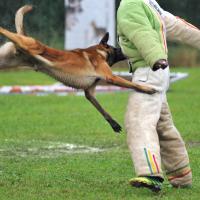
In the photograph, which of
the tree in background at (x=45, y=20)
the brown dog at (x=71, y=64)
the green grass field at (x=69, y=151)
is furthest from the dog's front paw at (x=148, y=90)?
the tree in background at (x=45, y=20)

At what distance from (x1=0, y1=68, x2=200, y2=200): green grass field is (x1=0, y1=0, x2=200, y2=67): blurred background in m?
2.14

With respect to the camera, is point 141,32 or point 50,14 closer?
point 141,32

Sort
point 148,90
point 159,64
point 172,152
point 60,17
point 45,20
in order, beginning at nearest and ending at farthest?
point 159,64 → point 148,90 → point 172,152 → point 45,20 → point 60,17

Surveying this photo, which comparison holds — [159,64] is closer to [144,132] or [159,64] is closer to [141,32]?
[141,32]

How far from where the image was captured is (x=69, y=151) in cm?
1132

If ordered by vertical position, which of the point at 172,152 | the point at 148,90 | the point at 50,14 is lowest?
the point at 50,14

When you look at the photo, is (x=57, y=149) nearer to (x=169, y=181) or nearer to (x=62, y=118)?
(x=169, y=181)

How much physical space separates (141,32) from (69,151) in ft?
12.9

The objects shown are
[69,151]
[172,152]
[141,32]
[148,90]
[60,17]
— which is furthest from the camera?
[60,17]

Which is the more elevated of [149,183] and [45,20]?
[149,183]

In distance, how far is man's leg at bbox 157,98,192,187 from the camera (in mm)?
8180

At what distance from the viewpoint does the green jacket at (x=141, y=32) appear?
7.66 m

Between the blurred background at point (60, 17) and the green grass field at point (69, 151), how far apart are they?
2.14 m

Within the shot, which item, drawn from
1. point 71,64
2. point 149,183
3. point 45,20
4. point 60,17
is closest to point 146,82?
point 71,64
